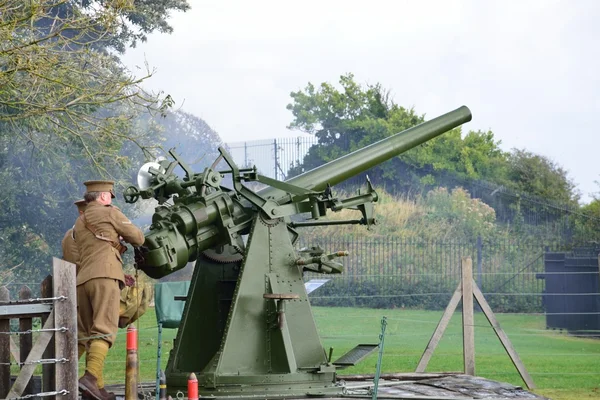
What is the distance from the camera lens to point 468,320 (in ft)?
43.1

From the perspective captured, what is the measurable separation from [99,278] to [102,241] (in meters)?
0.33

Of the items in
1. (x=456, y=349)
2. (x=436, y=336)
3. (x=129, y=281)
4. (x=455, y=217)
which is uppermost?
(x=455, y=217)

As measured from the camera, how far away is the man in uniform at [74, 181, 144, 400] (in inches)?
353

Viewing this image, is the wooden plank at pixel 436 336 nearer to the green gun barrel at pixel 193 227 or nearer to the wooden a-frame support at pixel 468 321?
the wooden a-frame support at pixel 468 321

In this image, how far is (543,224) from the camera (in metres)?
29.1

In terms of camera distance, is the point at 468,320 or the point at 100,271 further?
the point at 468,320

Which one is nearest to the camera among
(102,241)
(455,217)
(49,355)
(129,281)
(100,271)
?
(49,355)

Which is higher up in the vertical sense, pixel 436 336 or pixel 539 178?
pixel 539 178

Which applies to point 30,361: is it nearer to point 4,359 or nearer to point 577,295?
point 4,359

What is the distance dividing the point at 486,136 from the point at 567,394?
21.0 m

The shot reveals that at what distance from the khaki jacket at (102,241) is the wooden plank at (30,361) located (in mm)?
1298

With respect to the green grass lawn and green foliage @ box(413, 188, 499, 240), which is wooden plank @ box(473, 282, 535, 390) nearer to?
the green grass lawn

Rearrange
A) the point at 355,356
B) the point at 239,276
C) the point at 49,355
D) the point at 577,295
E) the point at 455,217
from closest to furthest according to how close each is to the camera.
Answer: the point at 49,355, the point at 239,276, the point at 355,356, the point at 577,295, the point at 455,217

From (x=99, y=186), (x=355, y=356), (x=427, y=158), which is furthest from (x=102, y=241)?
(x=427, y=158)
